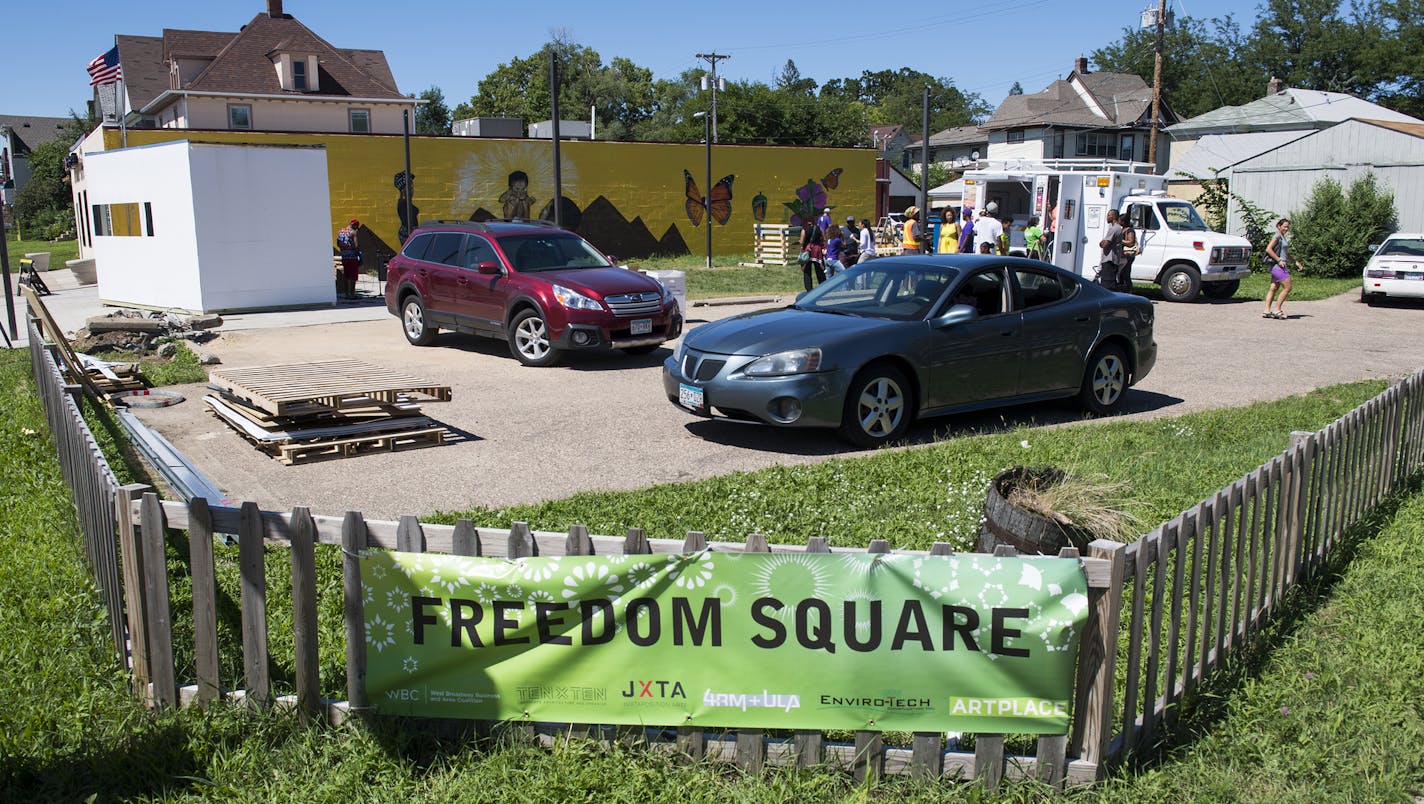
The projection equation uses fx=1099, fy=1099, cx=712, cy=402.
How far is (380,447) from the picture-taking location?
8.89 meters

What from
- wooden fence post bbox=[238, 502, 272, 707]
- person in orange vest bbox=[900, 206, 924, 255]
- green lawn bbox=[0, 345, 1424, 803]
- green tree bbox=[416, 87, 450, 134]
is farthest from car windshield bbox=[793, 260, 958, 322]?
green tree bbox=[416, 87, 450, 134]

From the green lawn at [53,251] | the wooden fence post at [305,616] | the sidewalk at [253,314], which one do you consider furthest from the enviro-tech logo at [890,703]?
the green lawn at [53,251]

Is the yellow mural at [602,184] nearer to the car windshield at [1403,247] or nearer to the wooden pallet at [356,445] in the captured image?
the car windshield at [1403,247]

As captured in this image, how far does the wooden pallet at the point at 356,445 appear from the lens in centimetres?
855

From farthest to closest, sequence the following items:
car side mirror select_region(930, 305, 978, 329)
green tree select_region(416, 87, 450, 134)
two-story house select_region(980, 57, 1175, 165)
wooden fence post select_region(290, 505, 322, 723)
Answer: green tree select_region(416, 87, 450, 134)
two-story house select_region(980, 57, 1175, 165)
car side mirror select_region(930, 305, 978, 329)
wooden fence post select_region(290, 505, 322, 723)

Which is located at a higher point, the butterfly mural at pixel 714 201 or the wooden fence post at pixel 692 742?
the butterfly mural at pixel 714 201

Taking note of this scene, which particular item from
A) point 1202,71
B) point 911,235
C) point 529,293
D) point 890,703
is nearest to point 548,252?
point 529,293

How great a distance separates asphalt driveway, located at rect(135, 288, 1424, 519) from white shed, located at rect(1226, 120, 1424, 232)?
1219cm

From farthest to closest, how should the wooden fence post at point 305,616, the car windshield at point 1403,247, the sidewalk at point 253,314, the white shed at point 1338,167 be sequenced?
the white shed at point 1338,167 → the car windshield at point 1403,247 → the sidewalk at point 253,314 → the wooden fence post at point 305,616

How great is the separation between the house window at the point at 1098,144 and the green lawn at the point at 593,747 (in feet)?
222

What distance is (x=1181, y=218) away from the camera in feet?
73.3

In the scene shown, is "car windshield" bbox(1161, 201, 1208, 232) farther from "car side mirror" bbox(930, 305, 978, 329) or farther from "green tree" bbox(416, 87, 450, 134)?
"green tree" bbox(416, 87, 450, 134)

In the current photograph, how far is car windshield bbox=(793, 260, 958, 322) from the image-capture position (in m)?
9.33

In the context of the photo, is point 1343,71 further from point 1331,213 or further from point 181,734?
point 181,734
